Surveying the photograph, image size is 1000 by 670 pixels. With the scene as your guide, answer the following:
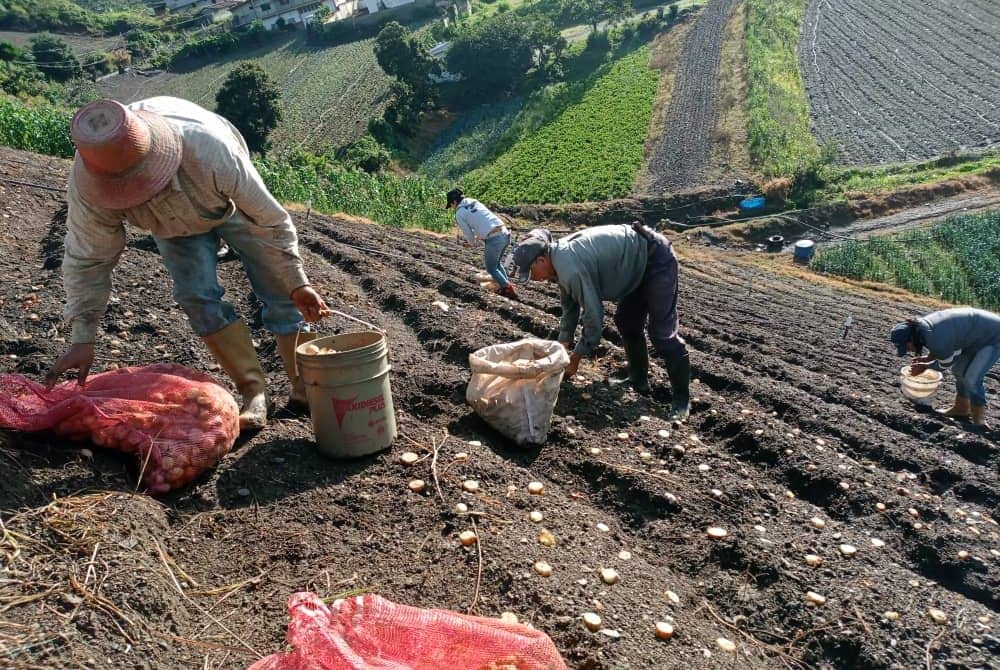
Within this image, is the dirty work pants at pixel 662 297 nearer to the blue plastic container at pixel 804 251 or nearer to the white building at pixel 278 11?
the blue plastic container at pixel 804 251

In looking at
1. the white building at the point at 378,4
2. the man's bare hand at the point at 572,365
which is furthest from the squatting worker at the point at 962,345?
the white building at the point at 378,4

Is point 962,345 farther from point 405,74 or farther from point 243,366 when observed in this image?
point 405,74

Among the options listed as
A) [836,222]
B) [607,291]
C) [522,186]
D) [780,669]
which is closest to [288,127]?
[522,186]

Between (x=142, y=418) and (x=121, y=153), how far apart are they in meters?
1.11

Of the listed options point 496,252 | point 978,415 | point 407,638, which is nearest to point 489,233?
point 496,252

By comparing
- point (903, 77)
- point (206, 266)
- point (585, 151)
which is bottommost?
point (585, 151)

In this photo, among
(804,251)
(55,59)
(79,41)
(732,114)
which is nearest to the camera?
(804,251)

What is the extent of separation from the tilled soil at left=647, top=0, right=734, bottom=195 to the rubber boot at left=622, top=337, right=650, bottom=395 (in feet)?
65.1

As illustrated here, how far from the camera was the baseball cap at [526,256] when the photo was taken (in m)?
4.61

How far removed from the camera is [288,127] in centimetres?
3853

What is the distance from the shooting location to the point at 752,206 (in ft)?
72.9

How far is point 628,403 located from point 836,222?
19.4 metres

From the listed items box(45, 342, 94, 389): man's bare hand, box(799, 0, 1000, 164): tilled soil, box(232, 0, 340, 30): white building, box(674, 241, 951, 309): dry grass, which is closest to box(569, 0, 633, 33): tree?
box(799, 0, 1000, 164): tilled soil

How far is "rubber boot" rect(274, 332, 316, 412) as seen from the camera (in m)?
3.93
